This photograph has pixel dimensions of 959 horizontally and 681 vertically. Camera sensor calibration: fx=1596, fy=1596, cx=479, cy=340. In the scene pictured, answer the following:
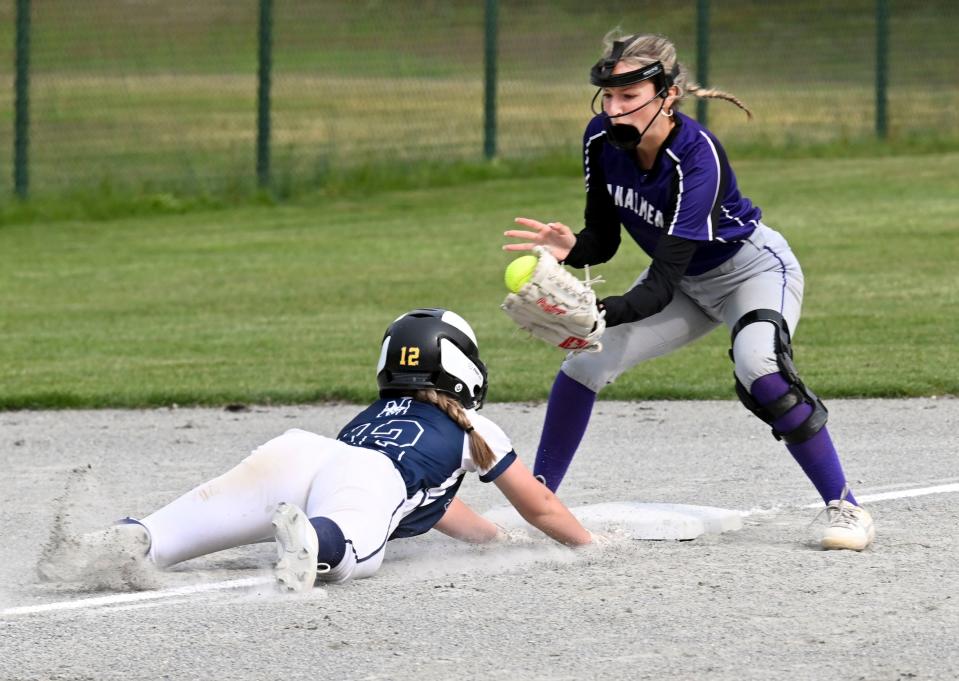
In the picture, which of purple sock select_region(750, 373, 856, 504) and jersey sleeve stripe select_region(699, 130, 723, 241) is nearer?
purple sock select_region(750, 373, 856, 504)

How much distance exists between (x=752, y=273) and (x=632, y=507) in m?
1.03

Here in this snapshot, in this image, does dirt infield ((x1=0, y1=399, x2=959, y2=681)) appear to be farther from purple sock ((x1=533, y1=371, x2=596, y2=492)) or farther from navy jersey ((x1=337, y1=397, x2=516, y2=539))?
purple sock ((x1=533, y1=371, x2=596, y2=492))

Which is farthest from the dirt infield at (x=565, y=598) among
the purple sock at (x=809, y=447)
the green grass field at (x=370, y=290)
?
the green grass field at (x=370, y=290)

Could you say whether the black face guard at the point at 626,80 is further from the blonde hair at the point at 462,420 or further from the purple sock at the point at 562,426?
the blonde hair at the point at 462,420

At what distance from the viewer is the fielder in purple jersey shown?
5738 mm

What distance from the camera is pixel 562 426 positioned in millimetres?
6363

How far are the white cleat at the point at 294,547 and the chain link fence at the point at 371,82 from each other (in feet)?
42.7

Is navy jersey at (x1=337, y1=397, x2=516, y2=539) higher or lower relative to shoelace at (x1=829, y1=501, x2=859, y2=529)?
higher

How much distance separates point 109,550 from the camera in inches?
206

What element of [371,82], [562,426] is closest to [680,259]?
[562,426]

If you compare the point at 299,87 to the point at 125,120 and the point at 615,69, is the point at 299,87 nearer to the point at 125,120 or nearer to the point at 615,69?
the point at 125,120

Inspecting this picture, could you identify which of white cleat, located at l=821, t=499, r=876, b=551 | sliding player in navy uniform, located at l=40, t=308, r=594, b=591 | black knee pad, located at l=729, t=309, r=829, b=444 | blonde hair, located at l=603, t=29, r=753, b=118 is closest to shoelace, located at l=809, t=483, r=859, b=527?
white cleat, located at l=821, t=499, r=876, b=551

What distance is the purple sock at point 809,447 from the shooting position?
5.71 meters

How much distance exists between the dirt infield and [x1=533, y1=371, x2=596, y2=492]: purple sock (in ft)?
1.25
